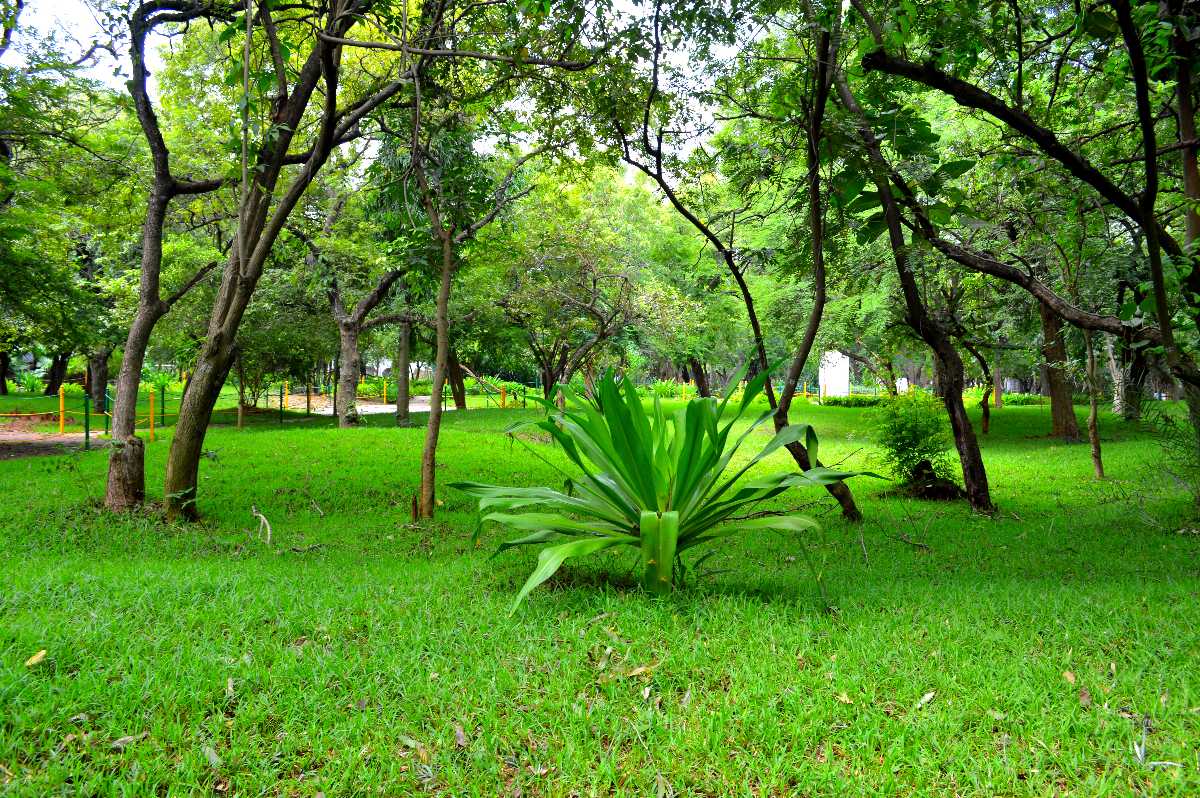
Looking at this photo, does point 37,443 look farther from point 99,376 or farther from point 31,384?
point 31,384

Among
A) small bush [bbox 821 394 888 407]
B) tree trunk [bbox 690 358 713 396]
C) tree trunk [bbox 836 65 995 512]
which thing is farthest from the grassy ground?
small bush [bbox 821 394 888 407]

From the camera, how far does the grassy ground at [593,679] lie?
2053 millimetres

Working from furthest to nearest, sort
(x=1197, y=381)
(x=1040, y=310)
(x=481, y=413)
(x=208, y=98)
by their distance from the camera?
(x=481, y=413)
(x=1040, y=310)
(x=208, y=98)
(x=1197, y=381)

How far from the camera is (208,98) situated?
10.7 meters

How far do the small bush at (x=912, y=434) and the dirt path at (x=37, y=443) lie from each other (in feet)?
45.0

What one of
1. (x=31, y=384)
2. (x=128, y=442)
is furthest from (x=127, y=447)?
(x=31, y=384)

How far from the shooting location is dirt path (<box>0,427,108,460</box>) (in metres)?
12.6

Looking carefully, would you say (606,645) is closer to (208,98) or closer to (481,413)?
(208,98)

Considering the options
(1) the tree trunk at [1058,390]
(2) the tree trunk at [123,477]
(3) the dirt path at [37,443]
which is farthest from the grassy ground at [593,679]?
(3) the dirt path at [37,443]

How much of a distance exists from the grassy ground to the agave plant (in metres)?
0.29

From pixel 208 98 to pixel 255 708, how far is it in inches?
451

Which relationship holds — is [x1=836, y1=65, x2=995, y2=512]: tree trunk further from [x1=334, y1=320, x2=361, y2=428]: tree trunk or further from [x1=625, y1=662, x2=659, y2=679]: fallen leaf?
[x1=334, y1=320, x2=361, y2=428]: tree trunk

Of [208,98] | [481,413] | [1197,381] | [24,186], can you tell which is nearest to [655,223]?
[481,413]

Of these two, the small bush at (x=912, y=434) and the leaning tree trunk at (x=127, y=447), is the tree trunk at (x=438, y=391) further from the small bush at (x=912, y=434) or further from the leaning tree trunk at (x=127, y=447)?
the small bush at (x=912, y=434)
